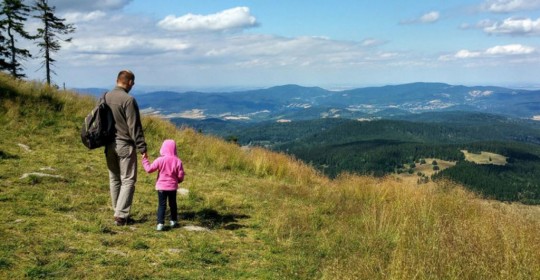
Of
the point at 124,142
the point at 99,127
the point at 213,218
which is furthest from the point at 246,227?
the point at 99,127

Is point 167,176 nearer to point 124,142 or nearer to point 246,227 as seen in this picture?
point 124,142

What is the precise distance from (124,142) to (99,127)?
46 centimetres

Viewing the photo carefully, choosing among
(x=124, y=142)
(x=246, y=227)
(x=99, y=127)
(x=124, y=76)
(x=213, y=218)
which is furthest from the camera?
(x=213, y=218)

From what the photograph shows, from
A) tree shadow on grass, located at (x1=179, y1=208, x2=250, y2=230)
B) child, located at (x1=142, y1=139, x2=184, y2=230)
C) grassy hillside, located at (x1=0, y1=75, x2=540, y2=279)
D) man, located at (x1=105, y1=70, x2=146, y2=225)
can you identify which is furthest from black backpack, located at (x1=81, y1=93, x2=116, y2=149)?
tree shadow on grass, located at (x1=179, y1=208, x2=250, y2=230)

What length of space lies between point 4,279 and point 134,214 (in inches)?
128

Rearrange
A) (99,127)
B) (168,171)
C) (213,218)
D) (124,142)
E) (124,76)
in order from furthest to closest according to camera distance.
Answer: (213,218) < (168,171) < (124,76) < (124,142) < (99,127)

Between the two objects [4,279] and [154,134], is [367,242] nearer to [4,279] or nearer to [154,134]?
[4,279]

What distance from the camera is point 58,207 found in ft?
23.3

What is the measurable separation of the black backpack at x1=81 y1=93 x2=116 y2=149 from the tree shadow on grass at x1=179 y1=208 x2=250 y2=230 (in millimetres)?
2288

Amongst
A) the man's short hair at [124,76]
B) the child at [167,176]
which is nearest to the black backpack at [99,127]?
the man's short hair at [124,76]

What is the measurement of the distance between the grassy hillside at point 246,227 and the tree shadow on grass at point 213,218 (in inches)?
1.5

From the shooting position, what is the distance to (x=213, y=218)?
798 cm

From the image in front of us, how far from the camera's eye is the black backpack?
6.37 meters

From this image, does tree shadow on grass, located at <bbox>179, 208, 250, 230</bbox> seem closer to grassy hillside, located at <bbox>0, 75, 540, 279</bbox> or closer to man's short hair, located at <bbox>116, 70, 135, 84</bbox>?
grassy hillside, located at <bbox>0, 75, 540, 279</bbox>
